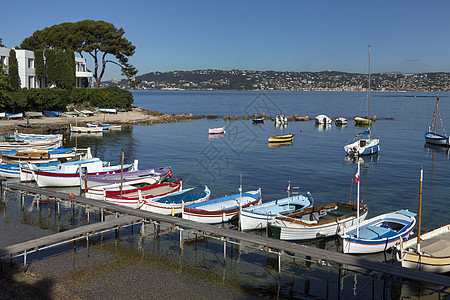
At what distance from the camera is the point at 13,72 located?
80.1 meters

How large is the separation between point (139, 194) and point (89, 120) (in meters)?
63.7

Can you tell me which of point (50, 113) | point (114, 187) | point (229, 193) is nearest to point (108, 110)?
point (50, 113)

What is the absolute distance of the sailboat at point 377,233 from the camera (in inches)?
927

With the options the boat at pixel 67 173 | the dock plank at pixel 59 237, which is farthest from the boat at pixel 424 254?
the boat at pixel 67 173

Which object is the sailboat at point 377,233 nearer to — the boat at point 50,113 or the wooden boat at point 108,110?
the boat at point 50,113

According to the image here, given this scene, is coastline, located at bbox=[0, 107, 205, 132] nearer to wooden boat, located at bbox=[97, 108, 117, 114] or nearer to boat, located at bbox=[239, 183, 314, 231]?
wooden boat, located at bbox=[97, 108, 117, 114]

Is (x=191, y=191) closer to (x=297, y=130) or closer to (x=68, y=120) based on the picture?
(x=68, y=120)

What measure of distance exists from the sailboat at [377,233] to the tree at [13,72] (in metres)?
72.9

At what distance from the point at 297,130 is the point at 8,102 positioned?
192 ft

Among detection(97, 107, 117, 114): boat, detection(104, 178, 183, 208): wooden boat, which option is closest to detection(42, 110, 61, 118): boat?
detection(97, 107, 117, 114): boat

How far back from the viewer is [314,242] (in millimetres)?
26828

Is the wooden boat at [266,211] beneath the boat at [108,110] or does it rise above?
beneath

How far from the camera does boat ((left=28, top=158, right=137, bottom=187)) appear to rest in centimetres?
3772

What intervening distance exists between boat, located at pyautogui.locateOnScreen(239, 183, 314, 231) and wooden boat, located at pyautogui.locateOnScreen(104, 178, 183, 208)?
24.0 ft
